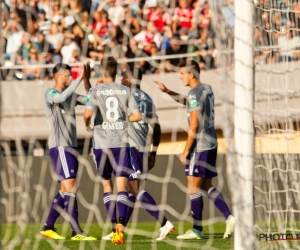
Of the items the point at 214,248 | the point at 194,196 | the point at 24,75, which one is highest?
the point at 24,75

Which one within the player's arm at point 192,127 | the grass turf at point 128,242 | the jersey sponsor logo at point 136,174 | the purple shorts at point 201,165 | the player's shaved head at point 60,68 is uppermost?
the player's shaved head at point 60,68

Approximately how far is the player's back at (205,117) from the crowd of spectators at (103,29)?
1.75 metres

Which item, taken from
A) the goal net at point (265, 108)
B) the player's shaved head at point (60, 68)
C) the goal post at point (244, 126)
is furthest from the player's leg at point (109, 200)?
the goal post at point (244, 126)

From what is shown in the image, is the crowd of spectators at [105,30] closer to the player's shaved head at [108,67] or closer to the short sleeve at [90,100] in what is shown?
the player's shaved head at [108,67]

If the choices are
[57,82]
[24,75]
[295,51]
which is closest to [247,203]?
[295,51]

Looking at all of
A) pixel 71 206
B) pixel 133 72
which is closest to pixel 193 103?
pixel 71 206

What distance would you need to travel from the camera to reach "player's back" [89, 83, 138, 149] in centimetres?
827

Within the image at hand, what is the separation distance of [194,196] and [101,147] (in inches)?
41.5

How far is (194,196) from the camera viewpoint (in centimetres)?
868

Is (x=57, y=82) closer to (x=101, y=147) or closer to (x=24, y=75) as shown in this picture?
(x=101, y=147)

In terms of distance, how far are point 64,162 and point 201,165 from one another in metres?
1.32

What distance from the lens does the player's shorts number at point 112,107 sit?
828 centimetres

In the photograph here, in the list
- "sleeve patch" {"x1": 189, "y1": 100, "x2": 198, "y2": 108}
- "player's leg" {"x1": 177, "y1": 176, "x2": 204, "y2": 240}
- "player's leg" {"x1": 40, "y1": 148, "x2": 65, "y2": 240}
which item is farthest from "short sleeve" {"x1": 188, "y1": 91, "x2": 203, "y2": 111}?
"player's leg" {"x1": 40, "y1": 148, "x2": 65, "y2": 240}

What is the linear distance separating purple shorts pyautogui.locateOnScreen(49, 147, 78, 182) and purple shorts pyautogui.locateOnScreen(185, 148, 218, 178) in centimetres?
109
